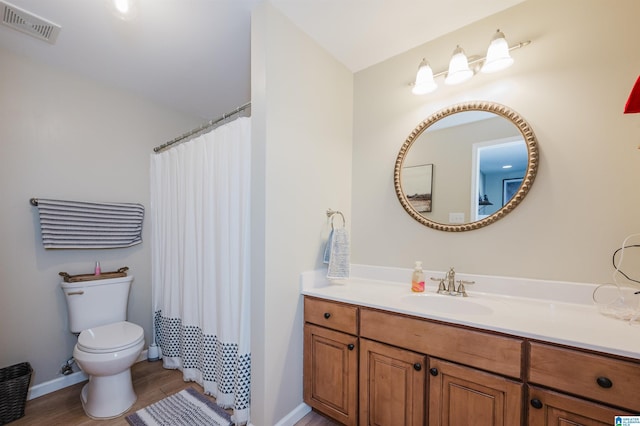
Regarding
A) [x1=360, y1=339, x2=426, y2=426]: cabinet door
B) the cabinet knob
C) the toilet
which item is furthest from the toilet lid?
the cabinet knob

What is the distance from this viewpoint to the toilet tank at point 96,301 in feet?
6.02

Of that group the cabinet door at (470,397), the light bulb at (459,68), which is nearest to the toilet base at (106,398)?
the cabinet door at (470,397)

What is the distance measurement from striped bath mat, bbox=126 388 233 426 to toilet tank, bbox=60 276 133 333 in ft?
2.42

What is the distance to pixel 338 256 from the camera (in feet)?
5.48

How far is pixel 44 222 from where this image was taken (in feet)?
5.84

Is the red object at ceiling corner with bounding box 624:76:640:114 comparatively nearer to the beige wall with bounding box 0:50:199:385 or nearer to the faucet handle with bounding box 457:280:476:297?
the faucet handle with bounding box 457:280:476:297

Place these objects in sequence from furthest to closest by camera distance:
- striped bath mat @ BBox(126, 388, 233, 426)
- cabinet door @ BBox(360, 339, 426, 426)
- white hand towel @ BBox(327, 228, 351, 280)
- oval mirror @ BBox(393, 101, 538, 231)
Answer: white hand towel @ BBox(327, 228, 351, 280) < striped bath mat @ BBox(126, 388, 233, 426) < oval mirror @ BBox(393, 101, 538, 231) < cabinet door @ BBox(360, 339, 426, 426)

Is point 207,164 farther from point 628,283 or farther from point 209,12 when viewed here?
point 628,283

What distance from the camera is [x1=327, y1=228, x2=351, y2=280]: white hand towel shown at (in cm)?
166

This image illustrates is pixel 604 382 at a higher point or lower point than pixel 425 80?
lower

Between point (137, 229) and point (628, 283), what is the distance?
3.21 meters

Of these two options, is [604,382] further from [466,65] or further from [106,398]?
[106,398]

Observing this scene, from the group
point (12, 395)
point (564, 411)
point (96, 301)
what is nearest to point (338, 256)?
point (564, 411)

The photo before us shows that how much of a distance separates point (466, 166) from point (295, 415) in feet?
5.96
